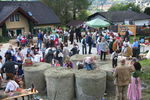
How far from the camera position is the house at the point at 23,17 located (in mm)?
27922

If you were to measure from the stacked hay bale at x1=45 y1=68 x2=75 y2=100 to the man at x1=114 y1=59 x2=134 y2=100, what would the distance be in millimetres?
1959

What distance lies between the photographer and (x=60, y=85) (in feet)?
29.7

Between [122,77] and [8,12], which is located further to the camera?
[8,12]

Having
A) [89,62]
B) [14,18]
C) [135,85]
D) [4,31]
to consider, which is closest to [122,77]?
[135,85]

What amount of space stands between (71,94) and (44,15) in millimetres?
25982

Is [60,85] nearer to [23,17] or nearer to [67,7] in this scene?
[23,17]

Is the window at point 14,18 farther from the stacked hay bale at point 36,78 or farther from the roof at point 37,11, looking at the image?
the stacked hay bale at point 36,78

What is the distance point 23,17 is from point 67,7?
692 inches

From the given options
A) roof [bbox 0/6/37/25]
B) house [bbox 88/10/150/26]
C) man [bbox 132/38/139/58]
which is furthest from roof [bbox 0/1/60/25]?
man [bbox 132/38/139/58]

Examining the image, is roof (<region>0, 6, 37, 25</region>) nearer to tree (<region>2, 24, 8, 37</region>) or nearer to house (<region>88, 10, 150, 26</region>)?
tree (<region>2, 24, 8, 37</region>)

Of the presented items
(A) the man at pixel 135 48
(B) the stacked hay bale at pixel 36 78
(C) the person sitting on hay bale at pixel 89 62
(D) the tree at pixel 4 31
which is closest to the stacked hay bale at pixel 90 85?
(C) the person sitting on hay bale at pixel 89 62

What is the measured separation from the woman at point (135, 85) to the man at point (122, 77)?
0.35 m

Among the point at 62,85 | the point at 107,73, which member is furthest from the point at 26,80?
the point at 107,73

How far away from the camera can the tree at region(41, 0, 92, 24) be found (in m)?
44.8
